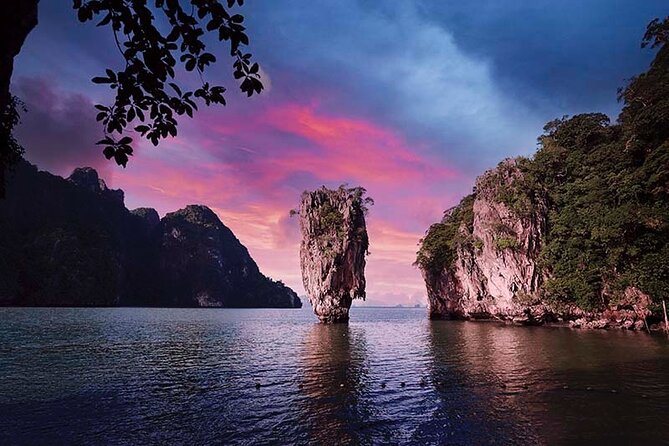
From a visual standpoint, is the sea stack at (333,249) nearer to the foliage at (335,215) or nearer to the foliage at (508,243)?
the foliage at (335,215)

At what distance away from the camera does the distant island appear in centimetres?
3584

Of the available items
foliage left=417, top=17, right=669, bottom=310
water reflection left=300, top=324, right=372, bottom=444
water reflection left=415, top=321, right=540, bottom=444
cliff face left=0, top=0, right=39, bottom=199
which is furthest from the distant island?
cliff face left=0, top=0, right=39, bottom=199

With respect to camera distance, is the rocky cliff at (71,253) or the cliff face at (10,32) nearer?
the cliff face at (10,32)

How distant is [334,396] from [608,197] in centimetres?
3911

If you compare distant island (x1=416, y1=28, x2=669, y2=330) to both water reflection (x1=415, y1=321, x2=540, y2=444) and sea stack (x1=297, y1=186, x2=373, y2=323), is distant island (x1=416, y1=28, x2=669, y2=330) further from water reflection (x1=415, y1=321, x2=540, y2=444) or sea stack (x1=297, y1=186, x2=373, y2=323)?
water reflection (x1=415, y1=321, x2=540, y2=444)

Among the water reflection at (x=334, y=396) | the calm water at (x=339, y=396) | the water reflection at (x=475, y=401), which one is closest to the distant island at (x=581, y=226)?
the calm water at (x=339, y=396)

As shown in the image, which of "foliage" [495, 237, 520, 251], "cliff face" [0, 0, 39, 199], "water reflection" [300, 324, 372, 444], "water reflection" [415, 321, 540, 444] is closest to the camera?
"cliff face" [0, 0, 39, 199]

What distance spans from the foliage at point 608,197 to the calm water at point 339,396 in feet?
37.8

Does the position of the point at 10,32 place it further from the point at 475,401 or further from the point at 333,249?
the point at 333,249

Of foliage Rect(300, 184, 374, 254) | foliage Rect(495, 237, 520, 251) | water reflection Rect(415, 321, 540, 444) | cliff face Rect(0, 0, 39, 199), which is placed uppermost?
foliage Rect(300, 184, 374, 254)

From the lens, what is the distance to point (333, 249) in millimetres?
57969

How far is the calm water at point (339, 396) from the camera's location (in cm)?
1152

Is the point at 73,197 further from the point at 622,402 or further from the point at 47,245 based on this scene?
the point at 622,402

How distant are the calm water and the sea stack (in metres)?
29.3
